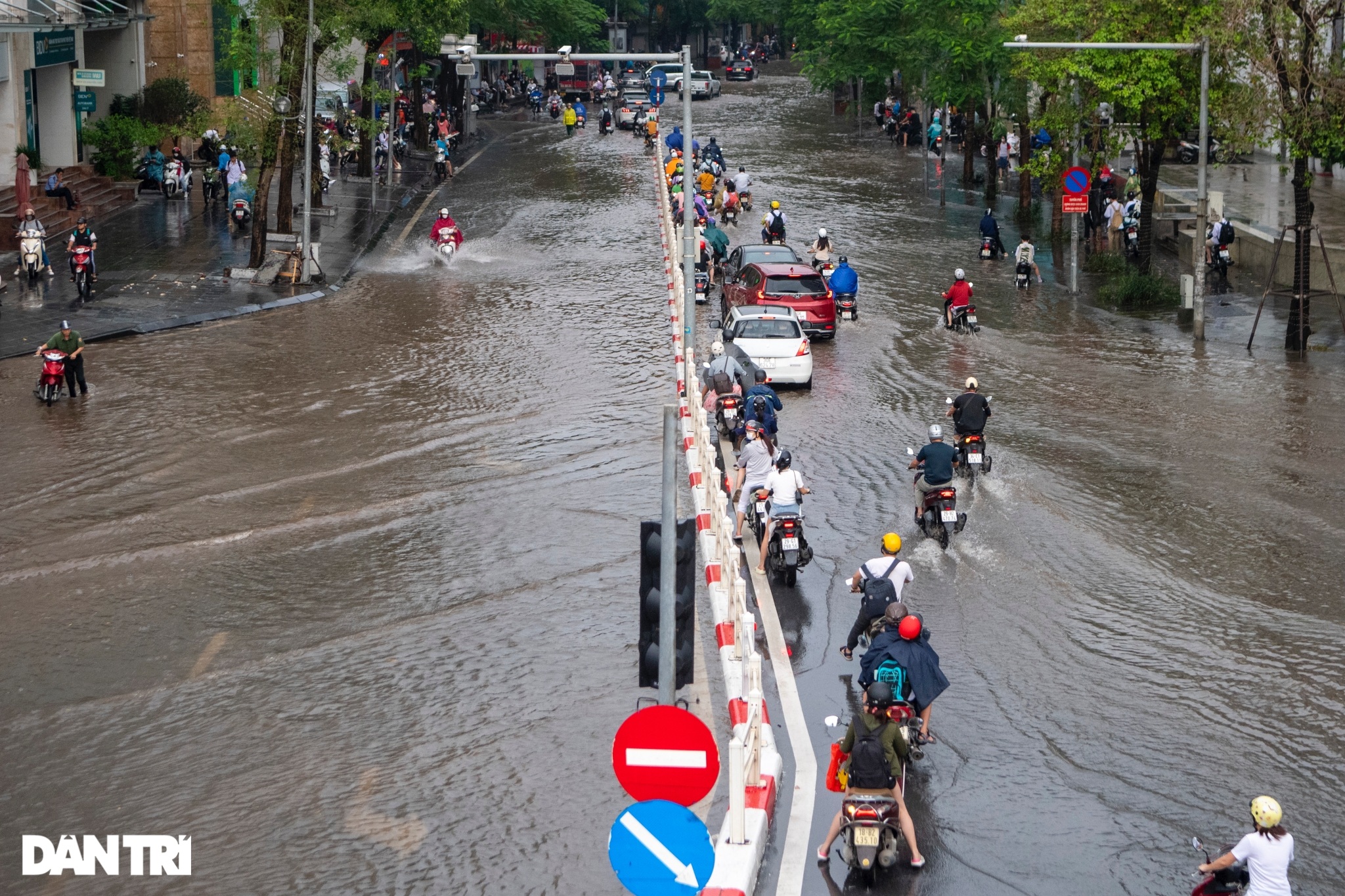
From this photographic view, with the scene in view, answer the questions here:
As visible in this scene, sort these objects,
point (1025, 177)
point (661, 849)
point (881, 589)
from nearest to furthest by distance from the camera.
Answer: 1. point (661, 849)
2. point (881, 589)
3. point (1025, 177)

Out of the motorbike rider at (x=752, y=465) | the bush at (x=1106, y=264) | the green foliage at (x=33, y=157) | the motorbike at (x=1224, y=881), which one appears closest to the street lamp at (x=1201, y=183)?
the bush at (x=1106, y=264)

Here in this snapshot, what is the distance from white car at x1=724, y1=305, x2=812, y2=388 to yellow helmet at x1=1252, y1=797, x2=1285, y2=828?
1611cm

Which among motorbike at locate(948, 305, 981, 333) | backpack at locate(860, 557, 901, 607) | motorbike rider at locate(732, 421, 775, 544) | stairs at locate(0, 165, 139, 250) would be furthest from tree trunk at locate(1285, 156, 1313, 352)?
stairs at locate(0, 165, 139, 250)

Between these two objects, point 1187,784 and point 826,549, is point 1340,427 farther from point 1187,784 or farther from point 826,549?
point 1187,784

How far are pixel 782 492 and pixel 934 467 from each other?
2263mm

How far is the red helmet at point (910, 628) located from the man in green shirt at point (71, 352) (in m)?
16.0

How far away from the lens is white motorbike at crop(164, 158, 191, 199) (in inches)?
1722

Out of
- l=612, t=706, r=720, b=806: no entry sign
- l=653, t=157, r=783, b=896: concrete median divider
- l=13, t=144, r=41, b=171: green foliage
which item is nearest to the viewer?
l=612, t=706, r=720, b=806: no entry sign

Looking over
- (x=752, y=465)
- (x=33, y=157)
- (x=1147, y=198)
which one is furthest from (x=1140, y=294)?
(x=33, y=157)

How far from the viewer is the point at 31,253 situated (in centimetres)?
3228

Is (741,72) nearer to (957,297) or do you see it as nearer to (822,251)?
(822,251)

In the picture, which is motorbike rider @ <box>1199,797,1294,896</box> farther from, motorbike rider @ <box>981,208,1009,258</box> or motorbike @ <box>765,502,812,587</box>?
motorbike rider @ <box>981,208,1009,258</box>

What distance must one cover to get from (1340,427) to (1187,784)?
13.3 meters

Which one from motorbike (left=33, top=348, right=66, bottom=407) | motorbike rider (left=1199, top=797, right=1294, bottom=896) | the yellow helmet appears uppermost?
motorbike (left=33, top=348, right=66, bottom=407)
